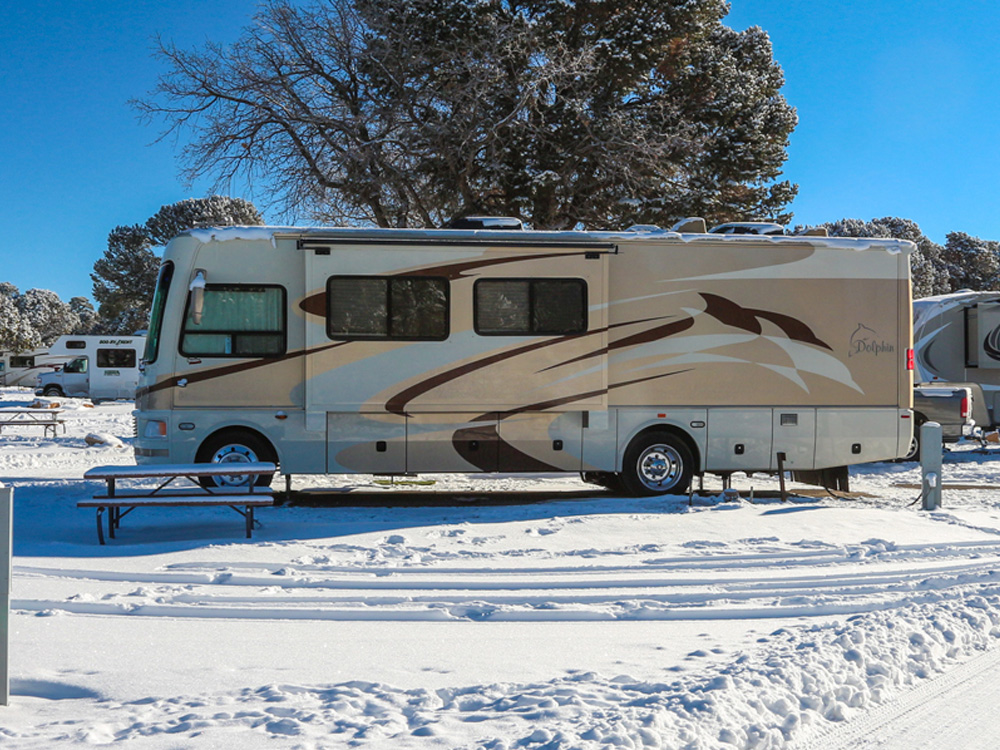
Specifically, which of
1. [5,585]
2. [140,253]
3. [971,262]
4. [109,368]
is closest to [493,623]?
[5,585]

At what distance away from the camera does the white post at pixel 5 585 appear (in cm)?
378

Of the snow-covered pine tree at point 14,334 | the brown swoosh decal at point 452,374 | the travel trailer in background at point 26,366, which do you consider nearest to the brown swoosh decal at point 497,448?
the brown swoosh decal at point 452,374

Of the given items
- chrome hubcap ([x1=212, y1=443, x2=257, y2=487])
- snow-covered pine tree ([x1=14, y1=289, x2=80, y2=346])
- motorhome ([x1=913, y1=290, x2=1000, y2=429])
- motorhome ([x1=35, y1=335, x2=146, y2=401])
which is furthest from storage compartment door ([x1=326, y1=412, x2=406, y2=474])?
snow-covered pine tree ([x1=14, y1=289, x2=80, y2=346])

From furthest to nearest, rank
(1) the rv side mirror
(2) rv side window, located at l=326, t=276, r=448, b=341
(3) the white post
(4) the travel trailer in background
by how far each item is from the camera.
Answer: (4) the travel trailer in background < (2) rv side window, located at l=326, t=276, r=448, b=341 < (1) the rv side mirror < (3) the white post

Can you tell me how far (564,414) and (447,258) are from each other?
2343mm

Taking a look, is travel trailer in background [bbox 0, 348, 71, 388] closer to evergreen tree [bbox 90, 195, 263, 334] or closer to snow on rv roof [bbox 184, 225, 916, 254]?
evergreen tree [bbox 90, 195, 263, 334]

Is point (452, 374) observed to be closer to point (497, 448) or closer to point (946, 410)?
point (497, 448)

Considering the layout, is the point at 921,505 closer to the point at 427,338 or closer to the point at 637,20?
the point at 427,338

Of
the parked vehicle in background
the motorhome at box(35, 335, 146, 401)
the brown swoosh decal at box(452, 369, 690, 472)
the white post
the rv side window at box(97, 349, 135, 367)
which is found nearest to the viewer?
the white post

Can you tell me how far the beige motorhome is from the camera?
9.72 m

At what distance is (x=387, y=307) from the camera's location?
9852 mm

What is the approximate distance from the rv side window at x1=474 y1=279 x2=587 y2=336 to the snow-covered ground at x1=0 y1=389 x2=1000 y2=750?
2.18m

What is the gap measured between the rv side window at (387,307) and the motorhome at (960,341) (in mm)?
12151

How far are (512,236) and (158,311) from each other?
4322 millimetres
